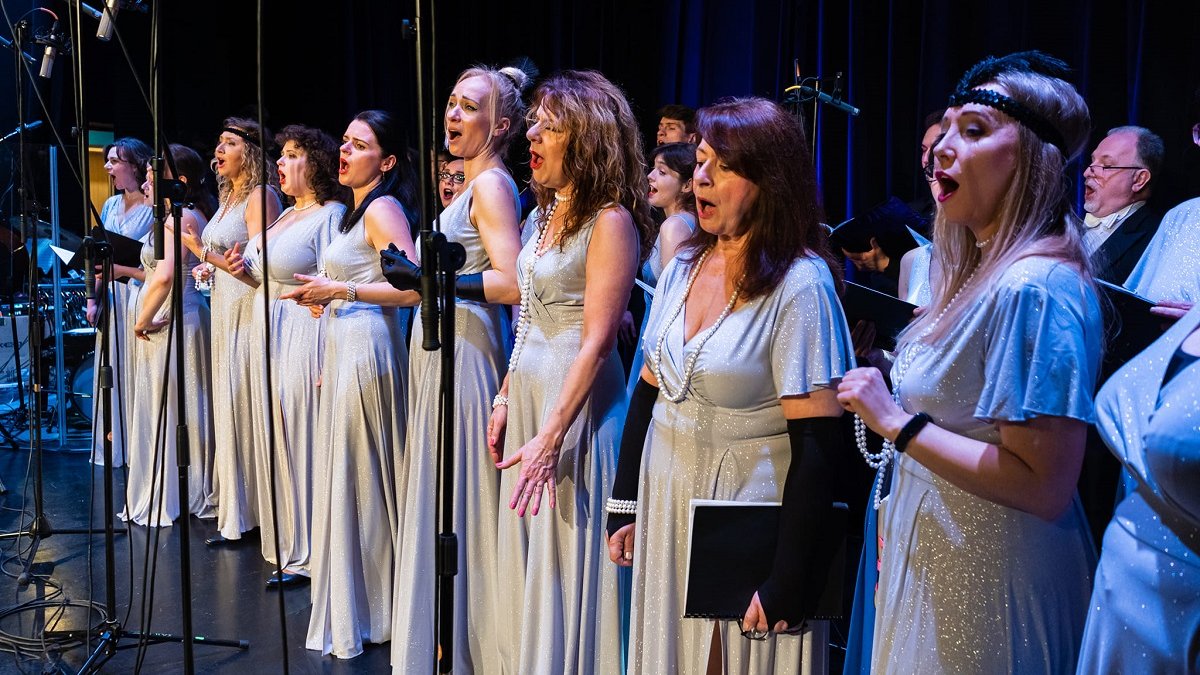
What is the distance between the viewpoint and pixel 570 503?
8.98 feet

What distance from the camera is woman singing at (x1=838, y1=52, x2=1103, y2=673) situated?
5.14 feet

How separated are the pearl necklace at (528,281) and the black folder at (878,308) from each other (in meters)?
0.78

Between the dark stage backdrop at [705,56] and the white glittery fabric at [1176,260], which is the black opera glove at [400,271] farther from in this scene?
the white glittery fabric at [1176,260]

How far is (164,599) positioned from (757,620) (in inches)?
122

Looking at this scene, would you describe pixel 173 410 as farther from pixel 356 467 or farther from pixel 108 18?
pixel 108 18

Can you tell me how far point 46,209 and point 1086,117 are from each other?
8.54m

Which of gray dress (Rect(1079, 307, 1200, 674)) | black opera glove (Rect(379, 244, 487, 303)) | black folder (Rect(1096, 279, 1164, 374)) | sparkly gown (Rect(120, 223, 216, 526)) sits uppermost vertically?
black opera glove (Rect(379, 244, 487, 303))

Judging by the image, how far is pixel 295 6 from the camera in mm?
8945

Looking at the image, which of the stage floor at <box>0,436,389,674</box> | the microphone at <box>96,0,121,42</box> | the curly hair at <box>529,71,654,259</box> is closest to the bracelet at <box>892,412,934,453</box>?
the curly hair at <box>529,71,654,259</box>

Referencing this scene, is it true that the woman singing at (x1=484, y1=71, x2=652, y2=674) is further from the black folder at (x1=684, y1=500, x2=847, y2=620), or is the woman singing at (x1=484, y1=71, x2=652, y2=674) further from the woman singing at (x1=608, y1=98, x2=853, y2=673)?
the black folder at (x1=684, y1=500, x2=847, y2=620)

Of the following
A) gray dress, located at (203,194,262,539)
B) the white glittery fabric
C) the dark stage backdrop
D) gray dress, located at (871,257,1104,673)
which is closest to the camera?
gray dress, located at (871,257,1104,673)

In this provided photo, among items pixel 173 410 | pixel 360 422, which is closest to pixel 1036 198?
pixel 360 422

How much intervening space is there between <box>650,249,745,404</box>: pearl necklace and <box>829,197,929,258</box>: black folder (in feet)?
6.95

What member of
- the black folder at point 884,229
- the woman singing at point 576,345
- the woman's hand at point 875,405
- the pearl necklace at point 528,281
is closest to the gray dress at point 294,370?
the pearl necklace at point 528,281
